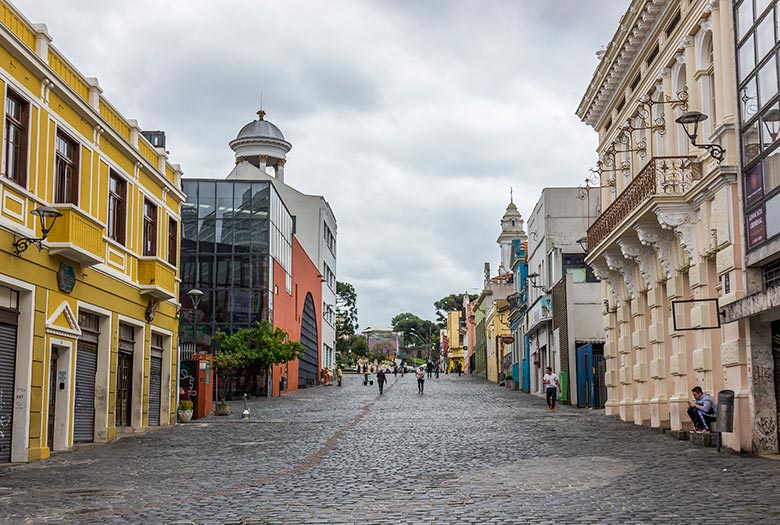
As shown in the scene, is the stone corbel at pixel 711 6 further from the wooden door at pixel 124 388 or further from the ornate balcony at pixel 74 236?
the wooden door at pixel 124 388

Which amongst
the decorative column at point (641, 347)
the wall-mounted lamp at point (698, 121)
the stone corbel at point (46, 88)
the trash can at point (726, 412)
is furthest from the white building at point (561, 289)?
the stone corbel at point (46, 88)

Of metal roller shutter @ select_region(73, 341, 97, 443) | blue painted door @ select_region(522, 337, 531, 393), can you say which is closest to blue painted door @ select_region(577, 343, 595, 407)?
blue painted door @ select_region(522, 337, 531, 393)

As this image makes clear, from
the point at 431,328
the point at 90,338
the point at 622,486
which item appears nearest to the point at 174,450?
the point at 90,338

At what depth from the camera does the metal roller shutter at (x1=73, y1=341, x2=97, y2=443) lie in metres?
20.3

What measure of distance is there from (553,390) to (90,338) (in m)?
16.4

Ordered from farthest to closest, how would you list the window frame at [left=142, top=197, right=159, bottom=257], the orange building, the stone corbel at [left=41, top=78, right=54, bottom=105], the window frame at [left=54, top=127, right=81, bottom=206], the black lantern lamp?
the orange building → the window frame at [left=142, top=197, right=159, bottom=257] → the window frame at [left=54, top=127, right=81, bottom=206] → the stone corbel at [left=41, top=78, right=54, bottom=105] → the black lantern lamp

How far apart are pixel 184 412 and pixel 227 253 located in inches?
793

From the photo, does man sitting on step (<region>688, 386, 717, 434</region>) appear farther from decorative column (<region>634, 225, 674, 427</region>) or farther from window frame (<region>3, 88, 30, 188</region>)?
window frame (<region>3, 88, 30, 188</region>)

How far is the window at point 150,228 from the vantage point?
82.9 ft

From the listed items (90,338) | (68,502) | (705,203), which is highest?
(705,203)

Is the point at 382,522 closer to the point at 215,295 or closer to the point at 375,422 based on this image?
the point at 375,422

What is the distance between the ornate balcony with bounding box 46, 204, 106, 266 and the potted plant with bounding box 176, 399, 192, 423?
9.32 metres

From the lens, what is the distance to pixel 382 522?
390 inches

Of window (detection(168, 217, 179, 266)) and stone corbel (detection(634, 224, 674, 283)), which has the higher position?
window (detection(168, 217, 179, 266))
